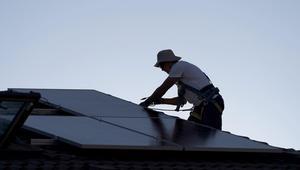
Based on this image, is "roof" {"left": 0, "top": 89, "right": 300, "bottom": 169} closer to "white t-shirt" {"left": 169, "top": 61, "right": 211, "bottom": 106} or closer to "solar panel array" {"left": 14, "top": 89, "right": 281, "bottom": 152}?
"solar panel array" {"left": 14, "top": 89, "right": 281, "bottom": 152}

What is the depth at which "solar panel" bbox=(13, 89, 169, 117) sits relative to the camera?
8852mm

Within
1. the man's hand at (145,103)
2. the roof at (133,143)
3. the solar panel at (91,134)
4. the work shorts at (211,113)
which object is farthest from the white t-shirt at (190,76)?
the solar panel at (91,134)

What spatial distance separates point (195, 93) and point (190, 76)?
232 mm

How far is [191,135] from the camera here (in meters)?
7.94

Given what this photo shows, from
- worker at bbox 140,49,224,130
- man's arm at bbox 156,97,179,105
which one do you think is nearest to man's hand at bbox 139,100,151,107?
worker at bbox 140,49,224,130

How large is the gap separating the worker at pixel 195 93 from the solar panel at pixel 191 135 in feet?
1.45

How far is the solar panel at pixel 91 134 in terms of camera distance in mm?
6945

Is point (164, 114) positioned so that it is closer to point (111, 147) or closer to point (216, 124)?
point (216, 124)

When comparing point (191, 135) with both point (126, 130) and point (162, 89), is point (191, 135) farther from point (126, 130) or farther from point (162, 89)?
point (162, 89)

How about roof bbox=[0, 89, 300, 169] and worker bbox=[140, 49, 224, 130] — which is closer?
roof bbox=[0, 89, 300, 169]

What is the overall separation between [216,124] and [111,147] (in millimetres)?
2675

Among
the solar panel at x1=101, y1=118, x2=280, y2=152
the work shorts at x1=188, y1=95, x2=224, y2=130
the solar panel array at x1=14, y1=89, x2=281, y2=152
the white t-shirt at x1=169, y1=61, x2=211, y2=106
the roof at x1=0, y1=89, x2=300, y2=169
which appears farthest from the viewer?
the white t-shirt at x1=169, y1=61, x2=211, y2=106

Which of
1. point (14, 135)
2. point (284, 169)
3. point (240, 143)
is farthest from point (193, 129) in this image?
point (14, 135)

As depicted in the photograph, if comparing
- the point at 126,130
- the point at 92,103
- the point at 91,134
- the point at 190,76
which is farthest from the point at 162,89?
the point at 91,134
